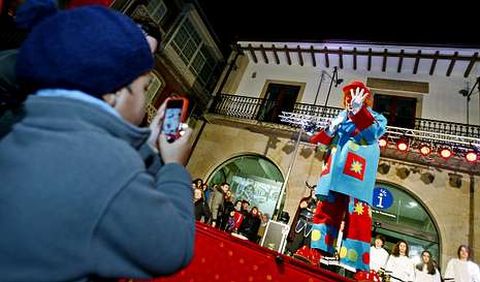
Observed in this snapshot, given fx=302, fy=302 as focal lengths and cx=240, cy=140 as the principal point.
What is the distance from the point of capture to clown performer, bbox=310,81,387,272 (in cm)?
329

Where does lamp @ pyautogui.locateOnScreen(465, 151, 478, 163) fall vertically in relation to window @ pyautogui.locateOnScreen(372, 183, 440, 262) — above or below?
above

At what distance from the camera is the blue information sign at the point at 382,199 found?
34.5 ft

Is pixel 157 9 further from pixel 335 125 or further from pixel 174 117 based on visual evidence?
pixel 174 117

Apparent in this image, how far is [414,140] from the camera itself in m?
10.3

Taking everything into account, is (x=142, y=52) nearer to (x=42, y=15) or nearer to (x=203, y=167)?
(x=42, y=15)

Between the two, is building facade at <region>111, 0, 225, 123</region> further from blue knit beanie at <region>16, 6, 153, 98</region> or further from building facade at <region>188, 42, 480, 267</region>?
blue knit beanie at <region>16, 6, 153, 98</region>

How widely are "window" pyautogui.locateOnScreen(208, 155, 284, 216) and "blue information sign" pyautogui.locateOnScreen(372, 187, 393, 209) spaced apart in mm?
3835

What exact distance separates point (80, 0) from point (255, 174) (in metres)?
12.6

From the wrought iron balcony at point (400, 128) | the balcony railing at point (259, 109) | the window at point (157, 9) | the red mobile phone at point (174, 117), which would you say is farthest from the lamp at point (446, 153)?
the window at point (157, 9)

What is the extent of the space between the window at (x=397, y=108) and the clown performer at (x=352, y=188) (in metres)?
9.80

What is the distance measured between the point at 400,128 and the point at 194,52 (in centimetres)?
954

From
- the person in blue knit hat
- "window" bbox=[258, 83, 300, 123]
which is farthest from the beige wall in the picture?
the person in blue knit hat

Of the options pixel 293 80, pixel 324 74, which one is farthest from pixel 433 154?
pixel 293 80

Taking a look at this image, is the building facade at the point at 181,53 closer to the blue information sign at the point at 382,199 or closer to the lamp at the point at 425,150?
the blue information sign at the point at 382,199
